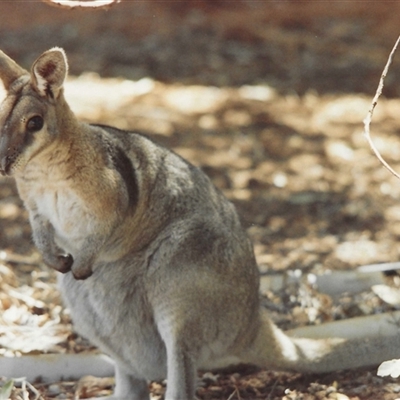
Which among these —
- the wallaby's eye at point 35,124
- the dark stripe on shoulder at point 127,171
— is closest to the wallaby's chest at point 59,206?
the dark stripe on shoulder at point 127,171

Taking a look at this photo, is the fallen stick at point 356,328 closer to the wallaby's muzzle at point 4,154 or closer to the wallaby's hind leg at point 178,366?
the wallaby's hind leg at point 178,366

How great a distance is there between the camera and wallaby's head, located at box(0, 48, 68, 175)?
3.58 meters

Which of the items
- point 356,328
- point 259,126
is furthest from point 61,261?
point 259,126

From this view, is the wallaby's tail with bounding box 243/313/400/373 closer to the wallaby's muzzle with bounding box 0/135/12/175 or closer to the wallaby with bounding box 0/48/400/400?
the wallaby with bounding box 0/48/400/400

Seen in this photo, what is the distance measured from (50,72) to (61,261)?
95 centimetres

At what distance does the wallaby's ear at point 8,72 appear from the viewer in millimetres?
3805

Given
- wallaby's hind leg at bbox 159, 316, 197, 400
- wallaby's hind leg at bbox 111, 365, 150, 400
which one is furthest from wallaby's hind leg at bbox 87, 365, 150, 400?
wallaby's hind leg at bbox 159, 316, 197, 400

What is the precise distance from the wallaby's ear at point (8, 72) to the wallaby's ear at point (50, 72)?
0.14m

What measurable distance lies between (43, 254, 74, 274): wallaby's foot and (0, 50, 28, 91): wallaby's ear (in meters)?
0.88

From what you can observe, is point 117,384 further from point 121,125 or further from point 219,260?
point 121,125

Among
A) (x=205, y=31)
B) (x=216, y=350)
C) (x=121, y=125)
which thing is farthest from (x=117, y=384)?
(x=205, y=31)

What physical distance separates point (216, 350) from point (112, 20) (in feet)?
24.8

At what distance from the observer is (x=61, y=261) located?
13.7 feet

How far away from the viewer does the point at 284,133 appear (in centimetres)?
823
